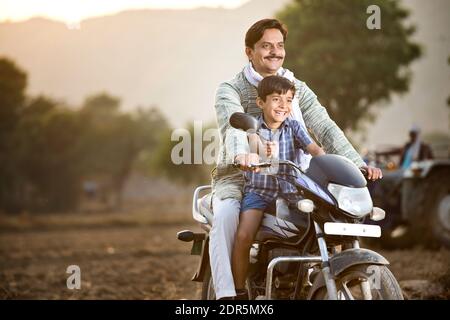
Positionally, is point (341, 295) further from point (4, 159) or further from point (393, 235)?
point (4, 159)

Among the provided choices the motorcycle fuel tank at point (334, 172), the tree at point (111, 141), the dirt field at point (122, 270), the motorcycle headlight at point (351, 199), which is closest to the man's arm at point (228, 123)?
the motorcycle fuel tank at point (334, 172)

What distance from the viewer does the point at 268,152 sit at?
427 cm

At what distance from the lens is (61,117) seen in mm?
54344

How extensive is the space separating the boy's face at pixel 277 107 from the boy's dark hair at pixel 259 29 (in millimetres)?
542

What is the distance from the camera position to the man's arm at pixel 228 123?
427 cm

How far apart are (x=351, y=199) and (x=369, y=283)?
0.42m

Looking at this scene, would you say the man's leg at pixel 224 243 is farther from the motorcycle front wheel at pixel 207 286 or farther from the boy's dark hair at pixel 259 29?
the boy's dark hair at pixel 259 29

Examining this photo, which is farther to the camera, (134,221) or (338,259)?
(134,221)

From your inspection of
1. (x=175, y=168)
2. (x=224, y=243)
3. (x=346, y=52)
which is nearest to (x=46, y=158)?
(x=175, y=168)

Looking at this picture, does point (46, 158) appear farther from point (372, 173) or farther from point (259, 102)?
point (372, 173)

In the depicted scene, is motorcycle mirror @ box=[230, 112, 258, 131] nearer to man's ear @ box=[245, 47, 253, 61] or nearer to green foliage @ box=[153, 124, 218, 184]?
man's ear @ box=[245, 47, 253, 61]

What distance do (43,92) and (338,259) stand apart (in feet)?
179

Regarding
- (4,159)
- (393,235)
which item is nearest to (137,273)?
(393,235)
